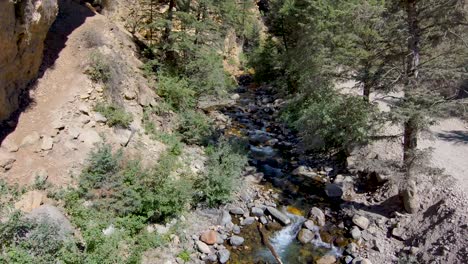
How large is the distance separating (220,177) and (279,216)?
2.12 m

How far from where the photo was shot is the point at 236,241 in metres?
9.38

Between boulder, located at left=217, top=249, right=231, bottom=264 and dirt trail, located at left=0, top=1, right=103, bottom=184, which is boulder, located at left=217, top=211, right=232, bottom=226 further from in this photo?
dirt trail, located at left=0, top=1, right=103, bottom=184

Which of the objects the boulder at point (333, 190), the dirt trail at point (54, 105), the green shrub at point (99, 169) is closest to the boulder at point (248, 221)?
the boulder at point (333, 190)

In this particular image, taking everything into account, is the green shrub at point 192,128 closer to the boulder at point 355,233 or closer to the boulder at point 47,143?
the boulder at point 47,143

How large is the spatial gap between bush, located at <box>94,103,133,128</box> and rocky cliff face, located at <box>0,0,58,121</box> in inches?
79.7

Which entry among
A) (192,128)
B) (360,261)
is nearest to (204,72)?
(192,128)

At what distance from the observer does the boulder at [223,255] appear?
867 centimetres

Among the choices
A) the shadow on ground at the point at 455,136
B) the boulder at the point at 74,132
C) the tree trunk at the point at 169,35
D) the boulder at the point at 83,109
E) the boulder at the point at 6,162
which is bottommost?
the boulder at the point at 6,162

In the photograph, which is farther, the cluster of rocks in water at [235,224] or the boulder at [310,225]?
the boulder at [310,225]

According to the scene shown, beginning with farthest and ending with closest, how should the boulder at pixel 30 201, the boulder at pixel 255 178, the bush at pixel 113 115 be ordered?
the boulder at pixel 255 178
the bush at pixel 113 115
the boulder at pixel 30 201

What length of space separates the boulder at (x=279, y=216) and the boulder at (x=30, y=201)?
20.4 feet

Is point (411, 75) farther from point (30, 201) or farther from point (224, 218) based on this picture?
point (30, 201)

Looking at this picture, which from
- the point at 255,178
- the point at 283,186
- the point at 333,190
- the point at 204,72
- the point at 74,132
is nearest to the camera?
the point at 74,132

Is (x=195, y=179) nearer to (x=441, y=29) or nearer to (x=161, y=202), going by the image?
(x=161, y=202)
